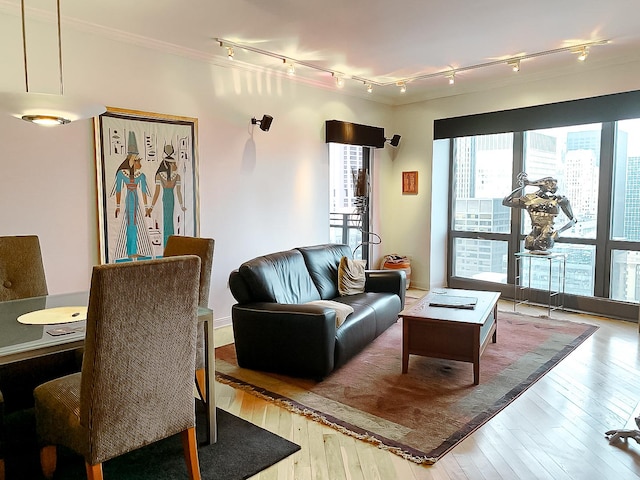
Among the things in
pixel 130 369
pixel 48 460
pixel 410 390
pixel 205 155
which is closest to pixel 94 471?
pixel 130 369

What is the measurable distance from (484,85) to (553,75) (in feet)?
2.63

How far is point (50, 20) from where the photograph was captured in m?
3.54

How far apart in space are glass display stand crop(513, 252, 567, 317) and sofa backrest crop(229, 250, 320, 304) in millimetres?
2709

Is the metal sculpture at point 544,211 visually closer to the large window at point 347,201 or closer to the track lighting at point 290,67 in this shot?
the large window at point 347,201

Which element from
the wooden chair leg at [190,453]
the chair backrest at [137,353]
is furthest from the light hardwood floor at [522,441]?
the chair backrest at [137,353]

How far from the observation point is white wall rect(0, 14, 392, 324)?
3.55 metres

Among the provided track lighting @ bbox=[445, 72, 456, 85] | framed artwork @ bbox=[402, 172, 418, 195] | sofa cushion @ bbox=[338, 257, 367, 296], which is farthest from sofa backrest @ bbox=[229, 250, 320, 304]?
framed artwork @ bbox=[402, 172, 418, 195]

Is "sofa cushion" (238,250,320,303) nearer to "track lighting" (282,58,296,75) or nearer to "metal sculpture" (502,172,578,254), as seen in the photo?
"track lighting" (282,58,296,75)

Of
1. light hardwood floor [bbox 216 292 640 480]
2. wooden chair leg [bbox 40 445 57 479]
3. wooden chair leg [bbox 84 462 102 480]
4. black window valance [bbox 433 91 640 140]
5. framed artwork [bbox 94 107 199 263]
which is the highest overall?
black window valance [bbox 433 91 640 140]

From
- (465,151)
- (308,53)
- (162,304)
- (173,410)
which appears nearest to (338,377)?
(173,410)

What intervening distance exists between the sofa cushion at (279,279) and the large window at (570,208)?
3079 millimetres

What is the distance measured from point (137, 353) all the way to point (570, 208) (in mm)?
4863

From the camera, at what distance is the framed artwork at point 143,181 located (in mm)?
3943

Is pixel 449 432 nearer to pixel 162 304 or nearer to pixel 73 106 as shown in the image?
pixel 162 304
